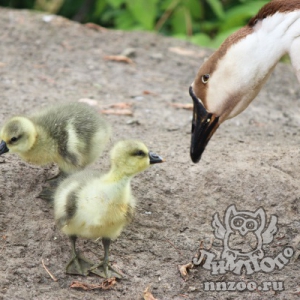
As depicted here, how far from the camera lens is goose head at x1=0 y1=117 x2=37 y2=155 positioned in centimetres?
329

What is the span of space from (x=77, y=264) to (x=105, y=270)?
0.44 ft

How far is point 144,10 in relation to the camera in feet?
22.9

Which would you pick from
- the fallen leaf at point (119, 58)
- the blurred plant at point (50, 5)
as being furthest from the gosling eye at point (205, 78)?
the blurred plant at point (50, 5)

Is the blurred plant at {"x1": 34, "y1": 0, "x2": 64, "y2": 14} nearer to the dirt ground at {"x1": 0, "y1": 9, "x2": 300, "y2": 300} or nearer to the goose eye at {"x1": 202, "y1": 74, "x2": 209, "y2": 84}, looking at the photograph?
the dirt ground at {"x1": 0, "y1": 9, "x2": 300, "y2": 300}

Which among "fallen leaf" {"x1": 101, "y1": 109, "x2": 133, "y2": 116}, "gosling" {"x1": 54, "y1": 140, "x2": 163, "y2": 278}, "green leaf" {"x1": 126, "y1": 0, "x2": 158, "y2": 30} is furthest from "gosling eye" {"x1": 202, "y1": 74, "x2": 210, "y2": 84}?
"green leaf" {"x1": 126, "y1": 0, "x2": 158, "y2": 30}

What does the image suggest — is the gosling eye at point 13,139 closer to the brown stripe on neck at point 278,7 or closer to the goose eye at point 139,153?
the goose eye at point 139,153

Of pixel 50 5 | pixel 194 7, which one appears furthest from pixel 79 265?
pixel 50 5

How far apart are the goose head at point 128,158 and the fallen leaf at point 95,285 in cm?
48

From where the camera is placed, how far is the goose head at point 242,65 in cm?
326

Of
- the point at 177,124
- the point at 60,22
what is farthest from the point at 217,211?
the point at 60,22

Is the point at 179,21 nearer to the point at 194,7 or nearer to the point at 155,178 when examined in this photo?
the point at 194,7

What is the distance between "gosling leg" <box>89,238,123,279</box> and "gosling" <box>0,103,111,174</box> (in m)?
0.62

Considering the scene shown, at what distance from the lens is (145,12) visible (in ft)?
22.9

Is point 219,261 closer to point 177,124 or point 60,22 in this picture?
point 177,124
